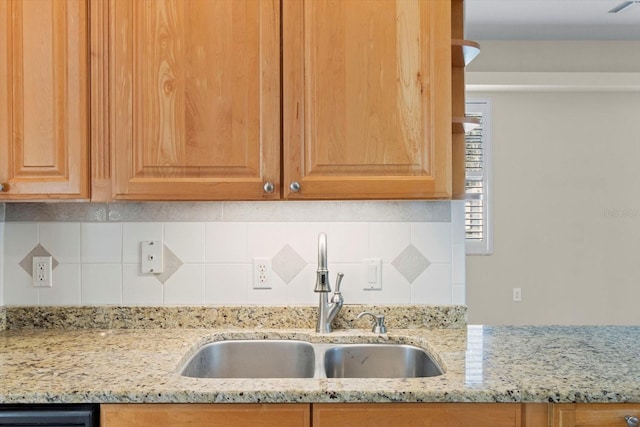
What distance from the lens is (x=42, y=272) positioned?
1.95m

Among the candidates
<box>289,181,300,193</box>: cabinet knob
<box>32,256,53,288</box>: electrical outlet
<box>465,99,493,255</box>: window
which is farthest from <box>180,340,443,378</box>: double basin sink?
<box>465,99,493,255</box>: window

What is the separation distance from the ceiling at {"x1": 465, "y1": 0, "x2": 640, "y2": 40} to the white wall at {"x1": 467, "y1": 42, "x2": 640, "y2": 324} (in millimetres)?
514

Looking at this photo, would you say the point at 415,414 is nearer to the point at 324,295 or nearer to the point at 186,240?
the point at 324,295

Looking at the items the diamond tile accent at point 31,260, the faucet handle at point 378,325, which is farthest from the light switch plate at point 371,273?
the diamond tile accent at point 31,260

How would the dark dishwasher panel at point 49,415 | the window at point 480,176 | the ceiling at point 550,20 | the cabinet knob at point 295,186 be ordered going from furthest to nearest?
the window at point 480,176
the ceiling at point 550,20
the cabinet knob at point 295,186
the dark dishwasher panel at point 49,415

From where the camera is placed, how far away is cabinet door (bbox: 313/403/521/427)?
50.8 inches

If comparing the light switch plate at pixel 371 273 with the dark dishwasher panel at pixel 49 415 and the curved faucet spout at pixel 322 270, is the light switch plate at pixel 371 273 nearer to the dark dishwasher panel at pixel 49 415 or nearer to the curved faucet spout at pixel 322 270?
the curved faucet spout at pixel 322 270

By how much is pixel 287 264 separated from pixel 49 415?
90 cm

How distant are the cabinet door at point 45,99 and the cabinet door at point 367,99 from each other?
59cm

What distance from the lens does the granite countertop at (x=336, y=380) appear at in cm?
127

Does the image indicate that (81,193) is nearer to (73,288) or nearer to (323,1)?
(73,288)

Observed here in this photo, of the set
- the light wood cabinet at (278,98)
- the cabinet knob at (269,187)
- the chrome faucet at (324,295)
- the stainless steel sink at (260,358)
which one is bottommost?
the stainless steel sink at (260,358)

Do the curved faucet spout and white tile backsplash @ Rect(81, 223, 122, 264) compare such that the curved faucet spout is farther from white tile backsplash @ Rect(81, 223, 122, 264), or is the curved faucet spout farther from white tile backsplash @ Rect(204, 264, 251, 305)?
white tile backsplash @ Rect(81, 223, 122, 264)

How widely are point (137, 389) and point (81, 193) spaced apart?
2.11ft
